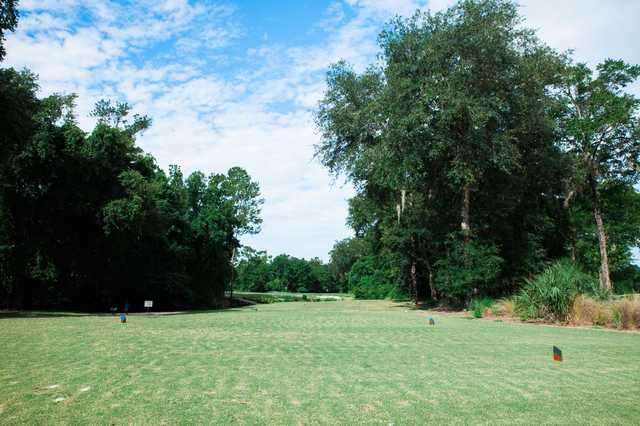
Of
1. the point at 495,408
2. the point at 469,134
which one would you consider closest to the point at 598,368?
the point at 495,408

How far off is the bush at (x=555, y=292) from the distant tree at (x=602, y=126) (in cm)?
1876

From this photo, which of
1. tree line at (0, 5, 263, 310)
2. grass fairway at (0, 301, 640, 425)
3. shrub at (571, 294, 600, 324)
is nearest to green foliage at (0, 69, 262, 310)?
tree line at (0, 5, 263, 310)

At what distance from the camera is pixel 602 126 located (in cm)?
3638

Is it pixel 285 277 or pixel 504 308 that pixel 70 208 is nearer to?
pixel 504 308

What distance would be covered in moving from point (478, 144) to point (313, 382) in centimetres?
2314

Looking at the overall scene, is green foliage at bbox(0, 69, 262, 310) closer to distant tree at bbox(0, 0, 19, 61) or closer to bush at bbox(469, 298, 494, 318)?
distant tree at bbox(0, 0, 19, 61)

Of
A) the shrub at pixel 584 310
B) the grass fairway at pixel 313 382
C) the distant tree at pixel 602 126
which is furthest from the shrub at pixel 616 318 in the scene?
the distant tree at pixel 602 126

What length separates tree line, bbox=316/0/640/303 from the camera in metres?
27.0

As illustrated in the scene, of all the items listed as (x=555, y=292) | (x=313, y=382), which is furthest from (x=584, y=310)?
(x=313, y=382)

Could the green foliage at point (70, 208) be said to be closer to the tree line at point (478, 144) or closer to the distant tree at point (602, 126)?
the tree line at point (478, 144)

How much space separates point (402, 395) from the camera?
19.8 ft

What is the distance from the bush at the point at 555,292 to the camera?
60.7 feet

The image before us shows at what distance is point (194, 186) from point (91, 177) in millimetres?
19203

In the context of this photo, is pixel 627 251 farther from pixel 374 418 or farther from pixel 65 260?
pixel 374 418
